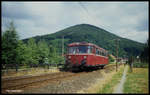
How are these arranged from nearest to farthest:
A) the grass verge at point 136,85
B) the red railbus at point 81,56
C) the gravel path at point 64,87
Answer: the gravel path at point 64,87
the grass verge at point 136,85
the red railbus at point 81,56

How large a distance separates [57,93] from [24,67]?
13238mm

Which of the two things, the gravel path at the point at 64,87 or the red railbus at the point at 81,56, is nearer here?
the gravel path at the point at 64,87

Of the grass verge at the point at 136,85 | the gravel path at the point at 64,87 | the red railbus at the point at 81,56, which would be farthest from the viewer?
the red railbus at the point at 81,56

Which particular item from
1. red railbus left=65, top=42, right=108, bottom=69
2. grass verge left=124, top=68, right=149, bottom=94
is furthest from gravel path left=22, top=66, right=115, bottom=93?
red railbus left=65, top=42, right=108, bottom=69

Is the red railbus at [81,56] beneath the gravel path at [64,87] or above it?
above

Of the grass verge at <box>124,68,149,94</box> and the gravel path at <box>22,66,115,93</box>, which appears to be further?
the grass verge at <box>124,68,149,94</box>

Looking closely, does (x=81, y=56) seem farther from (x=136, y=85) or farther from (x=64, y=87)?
(x=64, y=87)

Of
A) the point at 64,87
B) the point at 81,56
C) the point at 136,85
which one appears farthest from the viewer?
the point at 81,56

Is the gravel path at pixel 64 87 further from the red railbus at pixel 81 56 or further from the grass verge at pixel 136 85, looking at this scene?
the red railbus at pixel 81 56

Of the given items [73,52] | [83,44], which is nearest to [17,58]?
[73,52]

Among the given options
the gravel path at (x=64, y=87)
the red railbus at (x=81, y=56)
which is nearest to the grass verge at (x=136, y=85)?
the gravel path at (x=64, y=87)

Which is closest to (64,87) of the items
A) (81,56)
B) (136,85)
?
(136,85)

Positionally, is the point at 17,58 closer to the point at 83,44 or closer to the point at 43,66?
the point at 43,66

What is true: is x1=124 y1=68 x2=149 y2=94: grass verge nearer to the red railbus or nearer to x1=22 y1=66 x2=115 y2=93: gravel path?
x1=22 y1=66 x2=115 y2=93: gravel path
